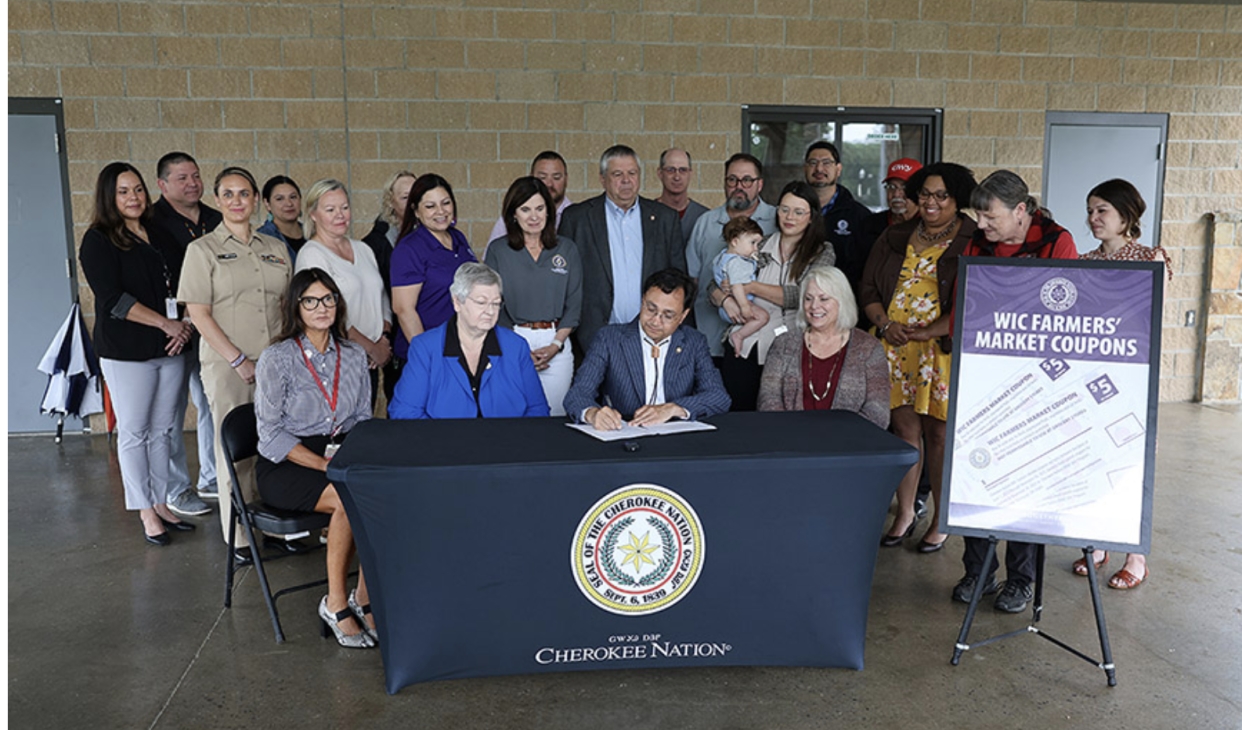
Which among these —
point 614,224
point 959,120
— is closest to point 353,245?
point 614,224

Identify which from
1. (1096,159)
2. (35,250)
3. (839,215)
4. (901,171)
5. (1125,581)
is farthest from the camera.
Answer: (1096,159)

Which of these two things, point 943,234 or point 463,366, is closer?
point 463,366

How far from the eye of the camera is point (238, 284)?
3715 millimetres

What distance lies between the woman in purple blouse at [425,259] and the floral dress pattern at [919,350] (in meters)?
1.84

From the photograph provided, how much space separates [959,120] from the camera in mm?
6570

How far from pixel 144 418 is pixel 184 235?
82cm

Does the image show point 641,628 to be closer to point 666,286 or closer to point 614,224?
point 666,286

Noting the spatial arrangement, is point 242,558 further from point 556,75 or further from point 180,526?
point 556,75

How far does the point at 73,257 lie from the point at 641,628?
16.3 ft

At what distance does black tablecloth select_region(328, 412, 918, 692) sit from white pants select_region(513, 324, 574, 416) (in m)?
1.17

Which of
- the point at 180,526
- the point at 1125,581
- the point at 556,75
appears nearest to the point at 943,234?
the point at 1125,581

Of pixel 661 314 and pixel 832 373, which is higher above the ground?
pixel 661 314

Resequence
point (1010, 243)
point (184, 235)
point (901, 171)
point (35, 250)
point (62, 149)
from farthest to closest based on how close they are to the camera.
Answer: point (35, 250) < point (62, 149) < point (901, 171) < point (184, 235) < point (1010, 243)

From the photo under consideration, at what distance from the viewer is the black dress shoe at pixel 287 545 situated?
3912mm
